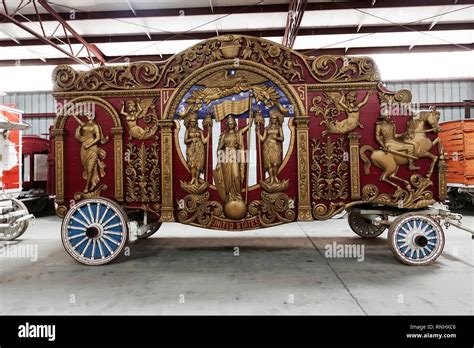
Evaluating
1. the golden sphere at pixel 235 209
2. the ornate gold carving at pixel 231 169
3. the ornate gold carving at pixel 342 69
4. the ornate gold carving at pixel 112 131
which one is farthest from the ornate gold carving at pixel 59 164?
the ornate gold carving at pixel 342 69

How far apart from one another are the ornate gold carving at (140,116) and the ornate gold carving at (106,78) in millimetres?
257

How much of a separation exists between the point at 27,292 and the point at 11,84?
1345cm

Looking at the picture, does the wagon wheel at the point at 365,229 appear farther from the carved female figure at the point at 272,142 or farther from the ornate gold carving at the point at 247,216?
the carved female figure at the point at 272,142

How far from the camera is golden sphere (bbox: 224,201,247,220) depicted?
4852 mm

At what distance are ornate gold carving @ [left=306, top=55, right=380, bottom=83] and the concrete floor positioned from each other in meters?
2.88

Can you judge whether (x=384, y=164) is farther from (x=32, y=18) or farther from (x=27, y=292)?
(x=32, y=18)

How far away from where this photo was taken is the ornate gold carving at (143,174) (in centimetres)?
501

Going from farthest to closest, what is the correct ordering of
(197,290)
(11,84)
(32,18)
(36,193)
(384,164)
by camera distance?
1. (11,84)
2. (36,193)
3. (32,18)
4. (384,164)
5. (197,290)

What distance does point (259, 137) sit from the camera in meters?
4.94

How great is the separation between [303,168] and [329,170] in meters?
0.42

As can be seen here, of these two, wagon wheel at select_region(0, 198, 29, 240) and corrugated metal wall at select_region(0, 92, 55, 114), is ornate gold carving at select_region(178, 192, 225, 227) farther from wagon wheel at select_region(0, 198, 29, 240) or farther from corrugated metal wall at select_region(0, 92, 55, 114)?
corrugated metal wall at select_region(0, 92, 55, 114)

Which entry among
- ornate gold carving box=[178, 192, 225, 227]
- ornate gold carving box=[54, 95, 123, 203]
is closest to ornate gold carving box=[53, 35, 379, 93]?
ornate gold carving box=[54, 95, 123, 203]

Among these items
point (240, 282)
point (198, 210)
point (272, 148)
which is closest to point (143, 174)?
point (198, 210)
